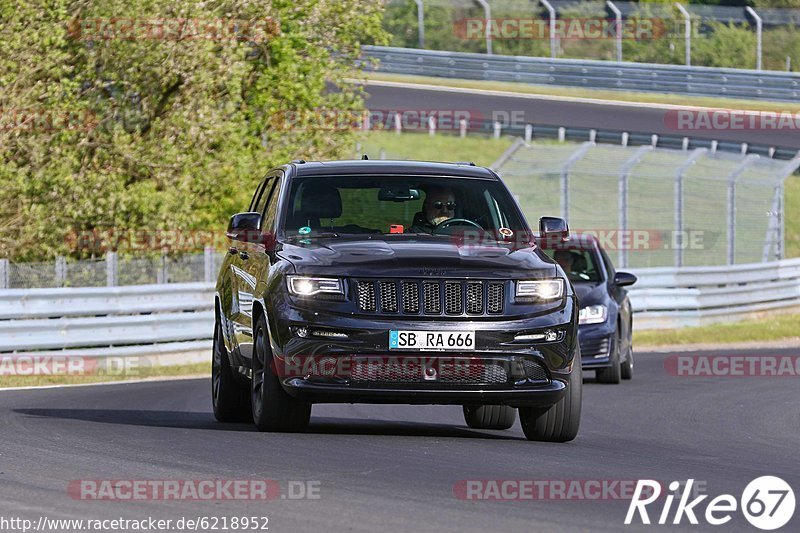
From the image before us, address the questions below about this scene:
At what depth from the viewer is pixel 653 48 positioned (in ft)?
193

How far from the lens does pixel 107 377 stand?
19.6m

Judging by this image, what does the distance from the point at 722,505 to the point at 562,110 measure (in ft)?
135

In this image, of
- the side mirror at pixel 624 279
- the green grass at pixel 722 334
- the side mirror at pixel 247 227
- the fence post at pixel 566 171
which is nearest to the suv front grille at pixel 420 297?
the side mirror at pixel 247 227

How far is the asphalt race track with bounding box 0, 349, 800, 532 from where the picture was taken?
24.7ft

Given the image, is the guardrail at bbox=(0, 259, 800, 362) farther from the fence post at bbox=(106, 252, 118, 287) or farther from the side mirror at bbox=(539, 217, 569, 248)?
the side mirror at bbox=(539, 217, 569, 248)

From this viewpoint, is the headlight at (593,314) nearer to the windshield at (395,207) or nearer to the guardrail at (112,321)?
the guardrail at (112,321)

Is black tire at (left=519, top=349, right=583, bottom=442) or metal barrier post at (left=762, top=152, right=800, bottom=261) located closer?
black tire at (left=519, top=349, right=583, bottom=442)

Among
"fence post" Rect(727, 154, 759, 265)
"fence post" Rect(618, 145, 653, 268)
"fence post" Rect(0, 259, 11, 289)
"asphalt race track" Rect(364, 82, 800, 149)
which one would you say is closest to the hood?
"fence post" Rect(0, 259, 11, 289)

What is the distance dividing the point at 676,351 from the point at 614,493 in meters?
17.4

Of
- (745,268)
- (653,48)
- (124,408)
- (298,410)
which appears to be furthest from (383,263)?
(653,48)

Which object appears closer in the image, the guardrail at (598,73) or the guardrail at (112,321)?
the guardrail at (112,321)

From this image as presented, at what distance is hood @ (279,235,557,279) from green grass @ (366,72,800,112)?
1474 inches

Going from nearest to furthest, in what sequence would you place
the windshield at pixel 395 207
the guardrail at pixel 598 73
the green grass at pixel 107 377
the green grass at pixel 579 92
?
the windshield at pixel 395 207
the green grass at pixel 107 377
the guardrail at pixel 598 73
the green grass at pixel 579 92

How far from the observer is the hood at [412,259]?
10273mm
